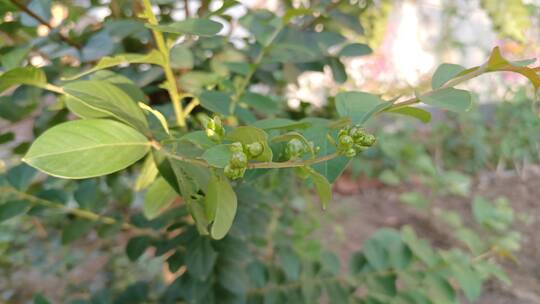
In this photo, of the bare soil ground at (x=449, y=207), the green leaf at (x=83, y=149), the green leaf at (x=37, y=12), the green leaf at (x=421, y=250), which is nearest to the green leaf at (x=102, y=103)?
the green leaf at (x=83, y=149)

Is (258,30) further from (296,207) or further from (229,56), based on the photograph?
(296,207)

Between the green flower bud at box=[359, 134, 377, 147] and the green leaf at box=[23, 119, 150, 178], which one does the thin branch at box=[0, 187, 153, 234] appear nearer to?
the green leaf at box=[23, 119, 150, 178]

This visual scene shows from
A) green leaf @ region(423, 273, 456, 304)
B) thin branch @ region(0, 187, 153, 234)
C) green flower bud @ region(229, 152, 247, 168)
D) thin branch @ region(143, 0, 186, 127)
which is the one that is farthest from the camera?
green leaf @ region(423, 273, 456, 304)

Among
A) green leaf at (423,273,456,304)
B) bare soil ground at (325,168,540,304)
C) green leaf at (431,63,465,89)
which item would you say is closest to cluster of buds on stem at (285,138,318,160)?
green leaf at (431,63,465,89)

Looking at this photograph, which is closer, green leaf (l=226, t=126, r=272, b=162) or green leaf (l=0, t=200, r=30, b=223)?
green leaf (l=226, t=126, r=272, b=162)

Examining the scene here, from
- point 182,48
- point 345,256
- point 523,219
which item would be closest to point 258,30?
point 182,48

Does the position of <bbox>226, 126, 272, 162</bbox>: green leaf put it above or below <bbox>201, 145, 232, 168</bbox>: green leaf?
above

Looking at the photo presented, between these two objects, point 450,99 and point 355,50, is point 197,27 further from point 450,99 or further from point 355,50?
point 355,50
